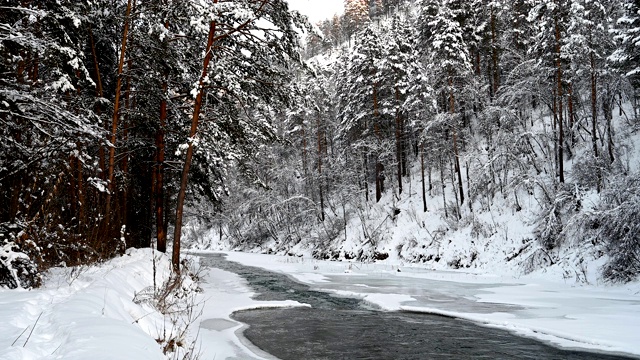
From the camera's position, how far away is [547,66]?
2200 centimetres

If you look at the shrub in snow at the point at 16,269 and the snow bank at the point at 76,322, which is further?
the shrub in snow at the point at 16,269

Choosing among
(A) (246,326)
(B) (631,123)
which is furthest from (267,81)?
(B) (631,123)

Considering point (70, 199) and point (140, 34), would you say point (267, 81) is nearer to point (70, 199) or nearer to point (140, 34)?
point (140, 34)

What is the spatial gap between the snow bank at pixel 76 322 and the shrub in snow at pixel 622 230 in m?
13.3

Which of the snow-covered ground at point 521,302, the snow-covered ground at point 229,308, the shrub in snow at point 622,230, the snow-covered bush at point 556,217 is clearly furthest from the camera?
the snow-covered bush at point 556,217

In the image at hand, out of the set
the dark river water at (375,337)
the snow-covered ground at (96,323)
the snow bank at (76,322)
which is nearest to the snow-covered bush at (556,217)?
the dark river water at (375,337)

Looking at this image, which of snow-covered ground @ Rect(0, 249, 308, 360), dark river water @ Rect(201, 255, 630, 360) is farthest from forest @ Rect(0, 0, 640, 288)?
dark river water @ Rect(201, 255, 630, 360)

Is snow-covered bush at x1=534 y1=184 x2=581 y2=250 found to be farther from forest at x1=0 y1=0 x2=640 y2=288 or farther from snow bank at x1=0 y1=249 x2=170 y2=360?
snow bank at x1=0 y1=249 x2=170 y2=360

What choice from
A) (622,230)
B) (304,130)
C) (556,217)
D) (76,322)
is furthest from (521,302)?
(304,130)

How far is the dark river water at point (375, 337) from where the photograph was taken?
6.95 metres

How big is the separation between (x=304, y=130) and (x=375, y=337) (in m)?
33.0

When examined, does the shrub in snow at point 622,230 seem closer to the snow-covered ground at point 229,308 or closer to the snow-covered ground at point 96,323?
the snow-covered ground at point 229,308

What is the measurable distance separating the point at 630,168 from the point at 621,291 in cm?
838

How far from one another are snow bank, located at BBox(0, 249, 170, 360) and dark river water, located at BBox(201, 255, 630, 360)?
2.56m
